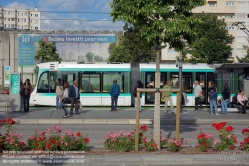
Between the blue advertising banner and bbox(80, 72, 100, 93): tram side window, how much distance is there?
113ft

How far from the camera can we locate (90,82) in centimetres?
2566

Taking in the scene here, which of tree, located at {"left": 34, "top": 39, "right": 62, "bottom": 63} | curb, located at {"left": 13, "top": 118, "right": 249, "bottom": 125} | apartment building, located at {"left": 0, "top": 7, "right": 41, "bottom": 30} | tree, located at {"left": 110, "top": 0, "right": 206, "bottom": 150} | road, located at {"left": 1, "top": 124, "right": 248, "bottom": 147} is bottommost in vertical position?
road, located at {"left": 1, "top": 124, "right": 248, "bottom": 147}

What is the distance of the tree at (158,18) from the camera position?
9414 millimetres

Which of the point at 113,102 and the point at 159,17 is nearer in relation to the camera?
the point at 159,17

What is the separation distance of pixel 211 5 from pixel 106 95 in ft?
139

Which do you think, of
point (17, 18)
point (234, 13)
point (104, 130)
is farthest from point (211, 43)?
point (17, 18)

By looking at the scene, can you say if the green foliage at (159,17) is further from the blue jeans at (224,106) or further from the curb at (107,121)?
the blue jeans at (224,106)

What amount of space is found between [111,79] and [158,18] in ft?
53.1

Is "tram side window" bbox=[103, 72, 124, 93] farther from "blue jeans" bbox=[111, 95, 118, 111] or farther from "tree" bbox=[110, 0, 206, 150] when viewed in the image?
"tree" bbox=[110, 0, 206, 150]

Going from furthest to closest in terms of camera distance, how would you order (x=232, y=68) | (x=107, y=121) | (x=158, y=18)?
(x=232, y=68), (x=107, y=121), (x=158, y=18)

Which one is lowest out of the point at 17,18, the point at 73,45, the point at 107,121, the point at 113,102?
the point at 107,121

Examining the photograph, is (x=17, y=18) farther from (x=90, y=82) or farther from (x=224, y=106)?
(x=224, y=106)

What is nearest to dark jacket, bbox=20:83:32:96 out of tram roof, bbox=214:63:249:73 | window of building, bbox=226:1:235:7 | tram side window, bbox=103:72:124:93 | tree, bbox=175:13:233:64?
tram side window, bbox=103:72:124:93

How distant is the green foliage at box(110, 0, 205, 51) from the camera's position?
941cm
